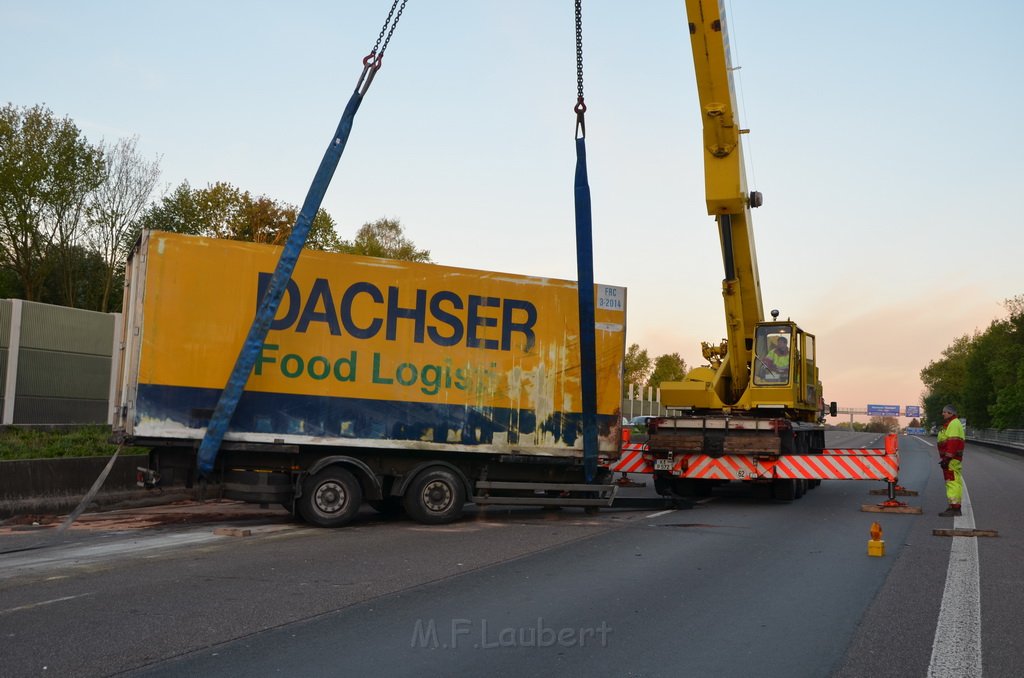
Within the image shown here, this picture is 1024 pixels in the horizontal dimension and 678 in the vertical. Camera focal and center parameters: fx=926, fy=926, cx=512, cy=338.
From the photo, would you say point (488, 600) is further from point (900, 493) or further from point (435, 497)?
point (900, 493)

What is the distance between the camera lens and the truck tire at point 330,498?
1172 cm

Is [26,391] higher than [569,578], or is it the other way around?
[26,391]

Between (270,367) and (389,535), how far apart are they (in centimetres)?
258

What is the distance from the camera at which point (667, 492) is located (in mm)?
17062

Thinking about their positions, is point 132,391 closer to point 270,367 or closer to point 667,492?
point 270,367

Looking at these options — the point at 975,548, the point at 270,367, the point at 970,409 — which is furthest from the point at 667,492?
the point at 970,409

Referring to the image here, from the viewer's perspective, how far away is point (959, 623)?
22.1 ft

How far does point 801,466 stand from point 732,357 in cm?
285

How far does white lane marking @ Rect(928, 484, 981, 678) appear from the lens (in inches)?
219

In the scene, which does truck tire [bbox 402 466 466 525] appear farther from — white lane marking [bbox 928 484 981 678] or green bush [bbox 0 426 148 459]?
white lane marking [bbox 928 484 981 678]

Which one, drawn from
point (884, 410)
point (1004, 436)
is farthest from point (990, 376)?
point (884, 410)

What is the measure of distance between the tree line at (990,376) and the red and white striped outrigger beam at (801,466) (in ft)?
213

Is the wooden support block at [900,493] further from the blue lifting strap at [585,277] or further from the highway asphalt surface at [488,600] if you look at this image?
the blue lifting strap at [585,277]

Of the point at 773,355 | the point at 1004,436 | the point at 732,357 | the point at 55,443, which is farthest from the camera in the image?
the point at 1004,436
